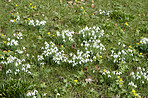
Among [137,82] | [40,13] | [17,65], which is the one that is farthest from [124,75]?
[40,13]

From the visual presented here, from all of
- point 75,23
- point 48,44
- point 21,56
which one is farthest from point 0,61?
point 75,23

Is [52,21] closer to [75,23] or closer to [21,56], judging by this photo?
[75,23]

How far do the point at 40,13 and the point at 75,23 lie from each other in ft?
3.85

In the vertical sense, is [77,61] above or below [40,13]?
below

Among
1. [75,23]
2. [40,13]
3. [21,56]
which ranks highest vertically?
[40,13]

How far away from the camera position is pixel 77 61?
372 centimetres

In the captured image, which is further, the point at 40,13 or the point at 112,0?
the point at 112,0

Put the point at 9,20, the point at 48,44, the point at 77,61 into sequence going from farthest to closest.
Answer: the point at 9,20 < the point at 48,44 < the point at 77,61

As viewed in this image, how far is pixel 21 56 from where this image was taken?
3873 millimetres

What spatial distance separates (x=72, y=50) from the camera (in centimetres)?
421

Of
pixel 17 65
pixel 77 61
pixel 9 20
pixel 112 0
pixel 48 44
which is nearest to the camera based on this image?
pixel 17 65

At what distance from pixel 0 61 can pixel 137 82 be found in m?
2.94

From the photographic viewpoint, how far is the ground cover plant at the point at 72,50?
3.42 m

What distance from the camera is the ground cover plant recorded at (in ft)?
11.2
